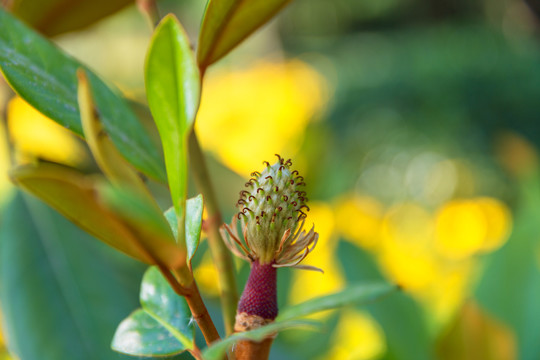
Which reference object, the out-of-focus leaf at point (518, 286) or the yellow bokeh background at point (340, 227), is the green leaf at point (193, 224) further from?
the out-of-focus leaf at point (518, 286)

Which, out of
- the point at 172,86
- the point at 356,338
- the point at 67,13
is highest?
the point at 67,13

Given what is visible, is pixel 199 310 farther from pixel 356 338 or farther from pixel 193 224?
pixel 356 338

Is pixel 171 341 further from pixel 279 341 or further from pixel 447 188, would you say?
pixel 447 188

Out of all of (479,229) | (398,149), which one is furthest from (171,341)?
(398,149)

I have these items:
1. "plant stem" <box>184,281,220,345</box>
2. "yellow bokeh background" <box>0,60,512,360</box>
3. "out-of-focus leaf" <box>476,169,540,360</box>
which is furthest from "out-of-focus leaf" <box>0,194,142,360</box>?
"out-of-focus leaf" <box>476,169,540,360</box>

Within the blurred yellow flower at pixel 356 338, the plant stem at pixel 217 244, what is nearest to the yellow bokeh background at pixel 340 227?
the blurred yellow flower at pixel 356 338

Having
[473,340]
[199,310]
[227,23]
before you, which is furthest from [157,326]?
[473,340]
